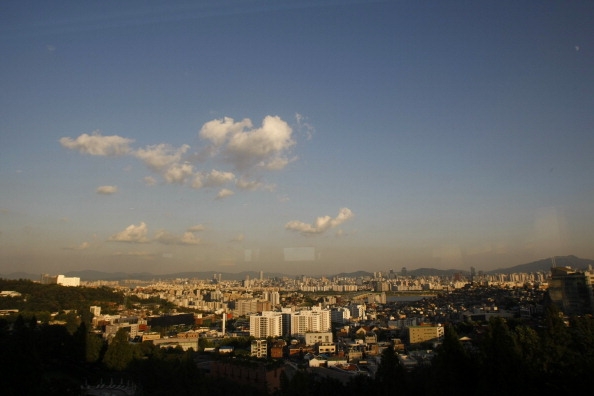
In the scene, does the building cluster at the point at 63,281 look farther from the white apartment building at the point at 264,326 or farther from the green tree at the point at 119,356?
the green tree at the point at 119,356

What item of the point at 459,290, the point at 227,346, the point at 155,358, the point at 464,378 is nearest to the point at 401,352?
the point at 227,346

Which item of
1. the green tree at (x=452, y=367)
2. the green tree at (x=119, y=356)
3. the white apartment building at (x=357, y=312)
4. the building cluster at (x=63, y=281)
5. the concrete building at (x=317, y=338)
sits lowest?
the concrete building at (x=317, y=338)

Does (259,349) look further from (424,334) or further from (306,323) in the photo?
(306,323)

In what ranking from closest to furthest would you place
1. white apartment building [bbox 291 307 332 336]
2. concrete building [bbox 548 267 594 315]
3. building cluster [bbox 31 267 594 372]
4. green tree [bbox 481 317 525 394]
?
green tree [bbox 481 317 525 394] < building cluster [bbox 31 267 594 372] < concrete building [bbox 548 267 594 315] < white apartment building [bbox 291 307 332 336]

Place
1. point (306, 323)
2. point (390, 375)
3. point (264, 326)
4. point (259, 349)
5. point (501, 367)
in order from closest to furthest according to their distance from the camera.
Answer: point (501, 367) → point (390, 375) → point (259, 349) → point (264, 326) → point (306, 323)

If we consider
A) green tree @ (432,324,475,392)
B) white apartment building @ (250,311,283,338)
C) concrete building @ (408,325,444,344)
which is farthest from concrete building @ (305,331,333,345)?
green tree @ (432,324,475,392)

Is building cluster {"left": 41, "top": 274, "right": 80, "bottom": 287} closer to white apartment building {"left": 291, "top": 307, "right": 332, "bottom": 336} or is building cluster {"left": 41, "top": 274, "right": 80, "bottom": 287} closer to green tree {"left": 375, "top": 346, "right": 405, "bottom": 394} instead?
white apartment building {"left": 291, "top": 307, "right": 332, "bottom": 336}

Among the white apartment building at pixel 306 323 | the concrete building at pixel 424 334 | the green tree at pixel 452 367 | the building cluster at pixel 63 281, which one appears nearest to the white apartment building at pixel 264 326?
the white apartment building at pixel 306 323

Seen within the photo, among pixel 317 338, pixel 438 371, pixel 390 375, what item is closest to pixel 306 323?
pixel 317 338

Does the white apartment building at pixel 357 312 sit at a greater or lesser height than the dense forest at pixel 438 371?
lesser

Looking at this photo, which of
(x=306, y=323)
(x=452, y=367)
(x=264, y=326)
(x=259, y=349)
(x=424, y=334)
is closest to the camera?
(x=452, y=367)

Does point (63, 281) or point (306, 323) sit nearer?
point (306, 323)

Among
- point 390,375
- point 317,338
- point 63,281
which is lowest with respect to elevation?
point 317,338
